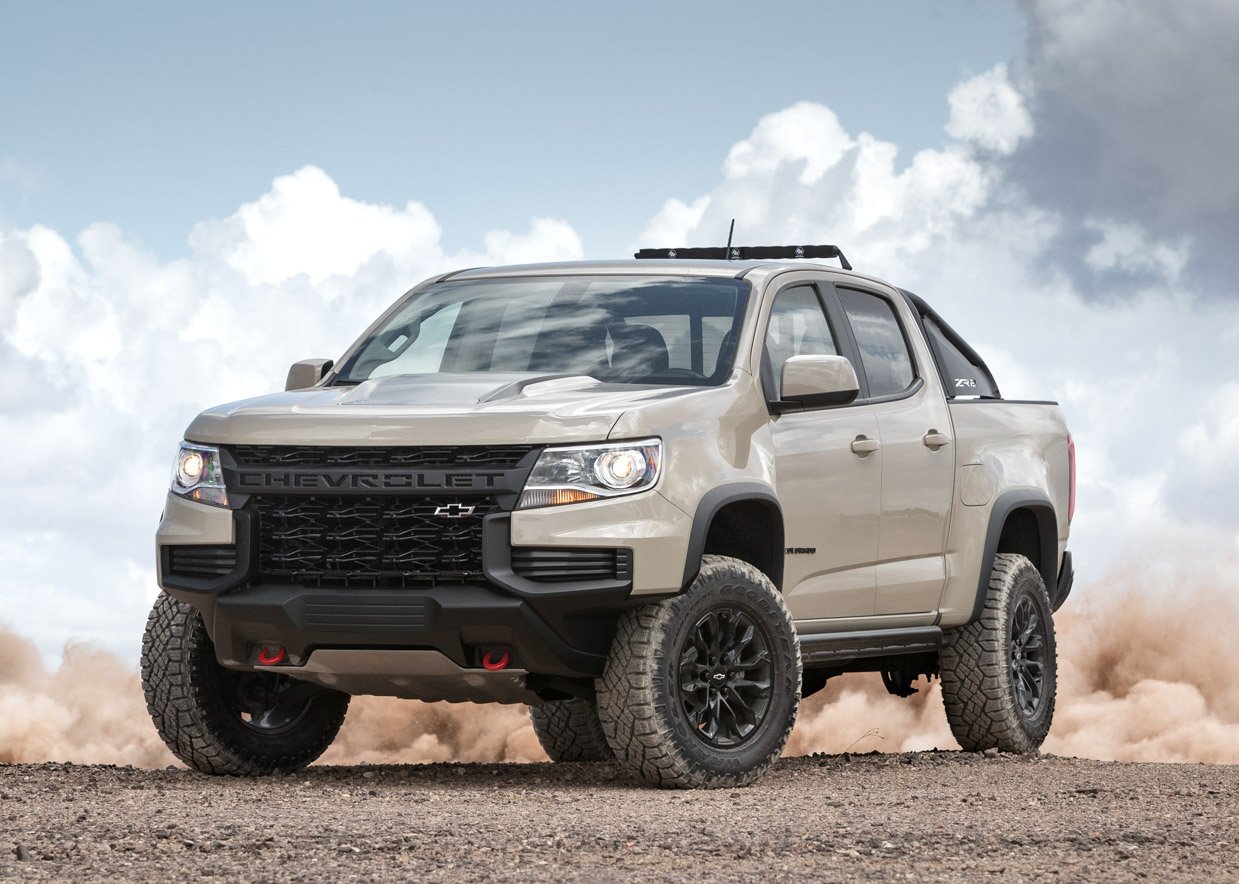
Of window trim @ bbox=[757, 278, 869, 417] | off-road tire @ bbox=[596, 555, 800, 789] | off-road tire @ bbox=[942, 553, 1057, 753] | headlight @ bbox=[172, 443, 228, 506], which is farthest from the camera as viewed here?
off-road tire @ bbox=[942, 553, 1057, 753]

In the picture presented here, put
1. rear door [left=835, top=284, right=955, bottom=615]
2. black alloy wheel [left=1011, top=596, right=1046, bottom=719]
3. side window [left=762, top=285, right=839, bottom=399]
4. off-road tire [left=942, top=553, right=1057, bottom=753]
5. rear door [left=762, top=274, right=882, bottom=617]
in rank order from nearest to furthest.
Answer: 1. rear door [left=762, top=274, right=882, bottom=617]
2. side window [left=762, top=285, right=839, bottom=399]
3. rear door [left=835, top=284, right=955, bottom=615]
4. off-road tire [left=942, top=553, right=1057, bottom=753]
5. black alloy wheel [left=1011, top=596, right=1046, bottom=719]

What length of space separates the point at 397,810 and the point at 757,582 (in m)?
1.88

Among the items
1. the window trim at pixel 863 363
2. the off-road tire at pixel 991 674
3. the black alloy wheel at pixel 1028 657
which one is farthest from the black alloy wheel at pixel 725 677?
the black alloy wheel at pixel 1028 657

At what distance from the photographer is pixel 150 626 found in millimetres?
9508

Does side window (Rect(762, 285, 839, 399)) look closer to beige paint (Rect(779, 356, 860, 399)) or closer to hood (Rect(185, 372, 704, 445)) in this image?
beige paint (Rect(779, 356, 860, 399))

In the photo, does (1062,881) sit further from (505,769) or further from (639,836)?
(505,769)

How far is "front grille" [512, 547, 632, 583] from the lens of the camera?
805cm

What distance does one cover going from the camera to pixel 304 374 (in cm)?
965

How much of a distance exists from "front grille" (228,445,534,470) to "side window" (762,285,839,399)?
156 centimetres

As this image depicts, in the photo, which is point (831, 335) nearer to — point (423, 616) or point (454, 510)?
point (454, 510)

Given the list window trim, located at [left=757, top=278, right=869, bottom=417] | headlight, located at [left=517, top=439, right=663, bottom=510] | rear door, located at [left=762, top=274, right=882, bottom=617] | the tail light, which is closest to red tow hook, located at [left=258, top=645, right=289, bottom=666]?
headlight, located at [left=517, top=439, right=663, bottom=510]

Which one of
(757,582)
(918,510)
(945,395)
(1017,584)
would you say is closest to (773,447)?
(757,582)

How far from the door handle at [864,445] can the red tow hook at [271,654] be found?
9.38 feet

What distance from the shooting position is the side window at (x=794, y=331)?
30.3 ft
